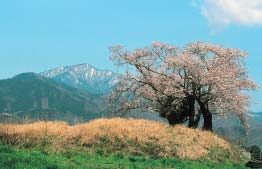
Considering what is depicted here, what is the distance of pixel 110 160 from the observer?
121ft

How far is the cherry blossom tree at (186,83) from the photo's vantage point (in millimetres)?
65438

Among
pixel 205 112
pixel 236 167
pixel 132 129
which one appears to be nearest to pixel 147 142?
pixel 132 129

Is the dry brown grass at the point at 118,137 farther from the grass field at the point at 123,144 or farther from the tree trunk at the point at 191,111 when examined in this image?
the tree trunk at the point at 191,111

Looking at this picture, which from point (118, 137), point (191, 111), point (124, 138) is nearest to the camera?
point (118, 137)

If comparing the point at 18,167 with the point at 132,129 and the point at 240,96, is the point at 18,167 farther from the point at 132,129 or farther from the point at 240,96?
the point at 240,96

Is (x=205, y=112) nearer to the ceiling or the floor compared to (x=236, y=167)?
nearer to the ceiling

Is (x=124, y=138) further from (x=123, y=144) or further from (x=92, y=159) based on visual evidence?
(x=92, y=159)

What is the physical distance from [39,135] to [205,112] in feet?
94.8

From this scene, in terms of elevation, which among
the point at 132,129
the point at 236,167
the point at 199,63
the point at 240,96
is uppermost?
the point at 199,63

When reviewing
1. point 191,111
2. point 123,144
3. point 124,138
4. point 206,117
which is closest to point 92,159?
point 123,144

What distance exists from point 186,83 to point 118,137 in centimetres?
2389

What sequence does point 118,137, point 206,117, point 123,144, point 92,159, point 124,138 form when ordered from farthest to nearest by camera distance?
point 206,117 < point 124,138 < point 118,137 < point 123,144 < point 92,159

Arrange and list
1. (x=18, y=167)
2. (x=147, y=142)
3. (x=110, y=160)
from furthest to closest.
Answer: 1. (x=147, y=142)
2. (x=110, y=160)
3. (x=18, y=167)

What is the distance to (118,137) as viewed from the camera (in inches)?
1786
